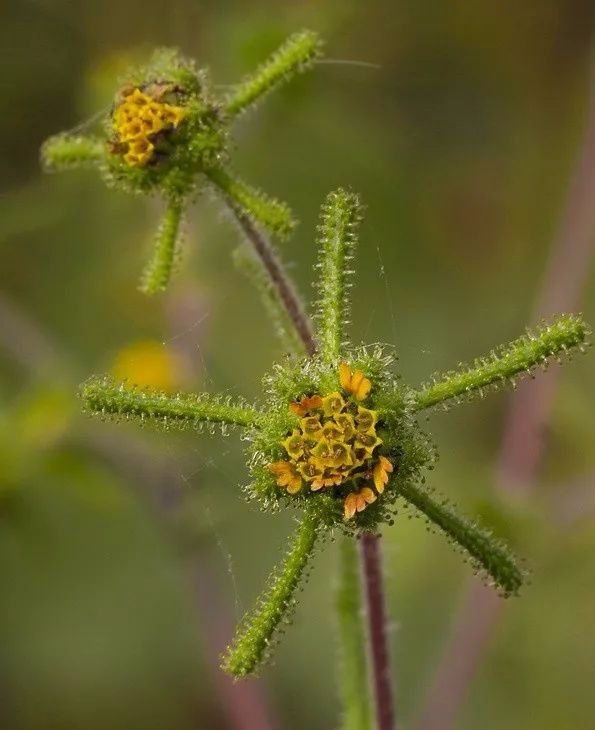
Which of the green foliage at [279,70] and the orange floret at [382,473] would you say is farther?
the green foliage at [279,70]

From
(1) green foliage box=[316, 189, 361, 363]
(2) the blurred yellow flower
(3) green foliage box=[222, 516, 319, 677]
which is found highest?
(2) the blurred yellow flower

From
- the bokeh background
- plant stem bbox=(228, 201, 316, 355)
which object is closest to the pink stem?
the bokeh background

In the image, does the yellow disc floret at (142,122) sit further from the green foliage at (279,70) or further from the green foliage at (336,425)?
the green foliage at (336,425)

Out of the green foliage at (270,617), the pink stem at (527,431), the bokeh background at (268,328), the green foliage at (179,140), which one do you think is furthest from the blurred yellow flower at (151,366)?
the green foliage at (270,617)

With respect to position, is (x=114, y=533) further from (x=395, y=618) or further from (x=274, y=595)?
(x=274, y=595)

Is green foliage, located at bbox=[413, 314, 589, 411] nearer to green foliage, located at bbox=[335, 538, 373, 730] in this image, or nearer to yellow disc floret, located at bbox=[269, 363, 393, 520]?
yellow disc floret, located at bbox=[269, 363, 393, 520]

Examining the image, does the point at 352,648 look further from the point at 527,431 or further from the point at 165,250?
the point at 527,431
